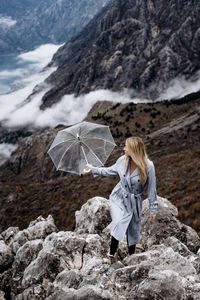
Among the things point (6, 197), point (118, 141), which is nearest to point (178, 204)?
point (6, 197)

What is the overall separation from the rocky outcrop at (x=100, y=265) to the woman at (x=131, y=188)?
109 centimetres

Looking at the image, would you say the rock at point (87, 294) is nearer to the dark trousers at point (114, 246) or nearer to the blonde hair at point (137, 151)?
the dark trousers at point (114, 246)

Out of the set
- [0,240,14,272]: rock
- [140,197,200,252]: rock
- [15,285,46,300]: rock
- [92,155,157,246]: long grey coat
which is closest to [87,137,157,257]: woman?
[92,155,157,246]: long grey coat

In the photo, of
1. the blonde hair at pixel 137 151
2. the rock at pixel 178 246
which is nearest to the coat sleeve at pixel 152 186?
the blonde hair at pixel 137 151

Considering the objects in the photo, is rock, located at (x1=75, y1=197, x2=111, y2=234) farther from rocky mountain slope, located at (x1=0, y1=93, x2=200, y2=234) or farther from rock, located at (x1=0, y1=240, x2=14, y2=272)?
rocky mountain slope, located at (x1=0, y1=93, x2=200, y2=234)

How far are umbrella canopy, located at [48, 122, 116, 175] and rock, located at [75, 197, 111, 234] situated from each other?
423 centimetres

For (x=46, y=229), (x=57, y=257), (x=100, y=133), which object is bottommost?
(x=46, y=229)

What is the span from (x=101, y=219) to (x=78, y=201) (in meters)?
28.4

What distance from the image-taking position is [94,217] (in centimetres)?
1884

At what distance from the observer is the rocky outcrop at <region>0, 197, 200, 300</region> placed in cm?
1065

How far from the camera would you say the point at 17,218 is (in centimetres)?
5159

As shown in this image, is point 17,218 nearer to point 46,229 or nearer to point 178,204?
point 178,204

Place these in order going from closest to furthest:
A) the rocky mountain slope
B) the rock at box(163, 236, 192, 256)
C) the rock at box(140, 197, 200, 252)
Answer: the rock at box(163, 236, 192, 256) → the rock at box(140, 197, 200, 252) → the rocky mountain slope

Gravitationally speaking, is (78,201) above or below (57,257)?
below
